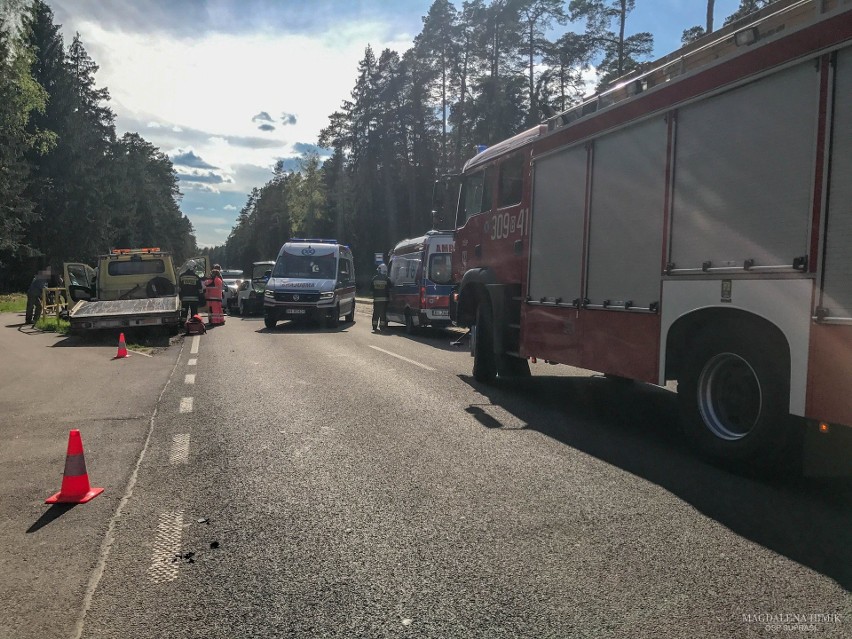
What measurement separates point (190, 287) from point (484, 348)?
11.8 meters

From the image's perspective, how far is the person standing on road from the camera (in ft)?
72.4

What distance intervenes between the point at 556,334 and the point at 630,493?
3.40 meters

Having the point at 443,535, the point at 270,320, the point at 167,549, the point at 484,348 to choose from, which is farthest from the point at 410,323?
the point at 167,549

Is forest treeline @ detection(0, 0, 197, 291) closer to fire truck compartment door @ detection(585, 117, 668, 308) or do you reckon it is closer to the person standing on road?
the person standing on road

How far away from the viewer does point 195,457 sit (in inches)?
236

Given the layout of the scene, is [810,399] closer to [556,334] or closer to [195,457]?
[556,334]

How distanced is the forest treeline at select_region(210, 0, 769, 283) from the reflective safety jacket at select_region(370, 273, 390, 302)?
15613 mm

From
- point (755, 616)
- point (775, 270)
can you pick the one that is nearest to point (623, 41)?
point (775, 270)

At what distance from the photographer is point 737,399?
555 centimetres

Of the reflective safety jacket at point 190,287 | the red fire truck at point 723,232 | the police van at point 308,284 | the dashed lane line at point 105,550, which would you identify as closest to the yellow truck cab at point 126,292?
the reflective safety jacket at point 190,287

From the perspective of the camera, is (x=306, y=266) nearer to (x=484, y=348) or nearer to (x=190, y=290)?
(x=190, y=290)

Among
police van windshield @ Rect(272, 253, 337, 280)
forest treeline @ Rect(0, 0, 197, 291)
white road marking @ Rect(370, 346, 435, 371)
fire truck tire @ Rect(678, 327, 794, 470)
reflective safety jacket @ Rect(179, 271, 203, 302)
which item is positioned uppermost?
forest treeline @ Rect(0, 0, 197, 291)

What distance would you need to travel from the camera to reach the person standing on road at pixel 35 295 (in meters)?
22.1

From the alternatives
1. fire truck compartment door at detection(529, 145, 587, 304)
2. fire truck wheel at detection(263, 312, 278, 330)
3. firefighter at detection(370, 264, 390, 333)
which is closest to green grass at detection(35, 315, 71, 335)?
fire truck wheel at detection(263, 312, 278, 330)
